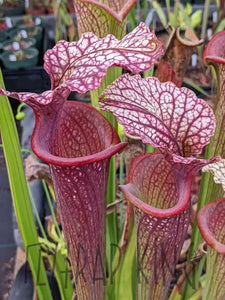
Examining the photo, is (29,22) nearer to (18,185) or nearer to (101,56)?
(18,185)

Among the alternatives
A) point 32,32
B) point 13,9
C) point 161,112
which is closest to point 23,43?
point 32,32

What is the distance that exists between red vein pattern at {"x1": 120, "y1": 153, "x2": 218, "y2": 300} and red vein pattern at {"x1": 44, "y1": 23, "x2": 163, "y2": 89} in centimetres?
14

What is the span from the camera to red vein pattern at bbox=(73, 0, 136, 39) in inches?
22.0

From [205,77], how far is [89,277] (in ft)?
6.14

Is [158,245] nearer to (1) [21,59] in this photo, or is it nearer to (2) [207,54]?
(2) [207,54]

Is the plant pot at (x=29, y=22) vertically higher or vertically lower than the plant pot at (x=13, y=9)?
lower

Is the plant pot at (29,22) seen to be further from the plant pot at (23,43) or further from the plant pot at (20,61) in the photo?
the plant pot at (20,61)

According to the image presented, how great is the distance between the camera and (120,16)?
1.82ft

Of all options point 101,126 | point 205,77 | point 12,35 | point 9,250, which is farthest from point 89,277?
point 12,35

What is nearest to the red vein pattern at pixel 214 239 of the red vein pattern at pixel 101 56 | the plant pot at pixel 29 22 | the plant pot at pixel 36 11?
the red vein pattern at pixel 101 56

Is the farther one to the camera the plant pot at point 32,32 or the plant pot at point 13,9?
the plant pot at point 13,9

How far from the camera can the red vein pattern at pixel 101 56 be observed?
0.41 m

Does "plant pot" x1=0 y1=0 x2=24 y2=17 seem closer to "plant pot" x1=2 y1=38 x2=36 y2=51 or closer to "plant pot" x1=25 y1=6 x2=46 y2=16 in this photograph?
"plant pot" x1=25 y1=6 x2=46 y2=16

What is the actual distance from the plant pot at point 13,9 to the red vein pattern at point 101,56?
9.51 feet
